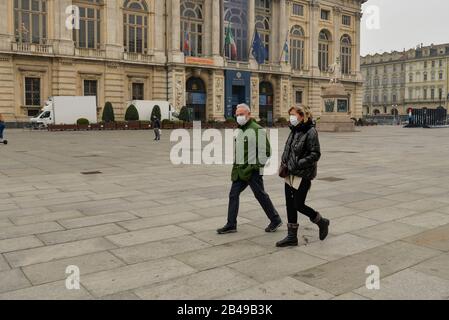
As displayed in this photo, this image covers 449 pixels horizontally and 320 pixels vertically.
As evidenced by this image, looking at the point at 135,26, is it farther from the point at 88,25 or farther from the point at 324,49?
the point at 324,49

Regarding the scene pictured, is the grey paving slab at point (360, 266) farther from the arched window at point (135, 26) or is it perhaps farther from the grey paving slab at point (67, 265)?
the arched window at point (135, 26)

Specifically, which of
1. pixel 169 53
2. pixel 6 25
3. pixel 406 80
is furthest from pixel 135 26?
pixel 406 80

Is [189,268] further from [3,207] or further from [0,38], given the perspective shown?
[0,38]

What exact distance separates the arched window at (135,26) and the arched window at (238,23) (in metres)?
9.83

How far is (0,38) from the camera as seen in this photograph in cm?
4156

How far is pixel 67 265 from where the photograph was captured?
5.62 m

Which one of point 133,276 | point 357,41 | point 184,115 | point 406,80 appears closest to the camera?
point 133,276

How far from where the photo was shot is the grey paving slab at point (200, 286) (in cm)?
468

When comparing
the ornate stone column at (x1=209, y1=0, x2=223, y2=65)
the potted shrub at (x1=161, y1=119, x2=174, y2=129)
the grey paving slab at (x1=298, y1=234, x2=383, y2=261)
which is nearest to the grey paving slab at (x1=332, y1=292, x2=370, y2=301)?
the grey paving slab at (x1=298, y1=234, x2=383, y2=261)

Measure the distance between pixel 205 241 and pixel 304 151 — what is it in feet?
6.16

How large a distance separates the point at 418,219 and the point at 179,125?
3875cm

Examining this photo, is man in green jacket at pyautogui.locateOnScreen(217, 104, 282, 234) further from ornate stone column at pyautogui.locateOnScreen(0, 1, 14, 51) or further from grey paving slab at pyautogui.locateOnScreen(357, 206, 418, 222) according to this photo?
ornate stone column at pyautogui.locateOnScreen(0, 1, 14, 51)

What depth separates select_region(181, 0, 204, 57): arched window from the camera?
5216cm

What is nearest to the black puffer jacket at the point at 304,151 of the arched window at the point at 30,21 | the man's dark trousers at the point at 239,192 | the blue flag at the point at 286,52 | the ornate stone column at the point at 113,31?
the man's dark trousers at the point at 239,192
